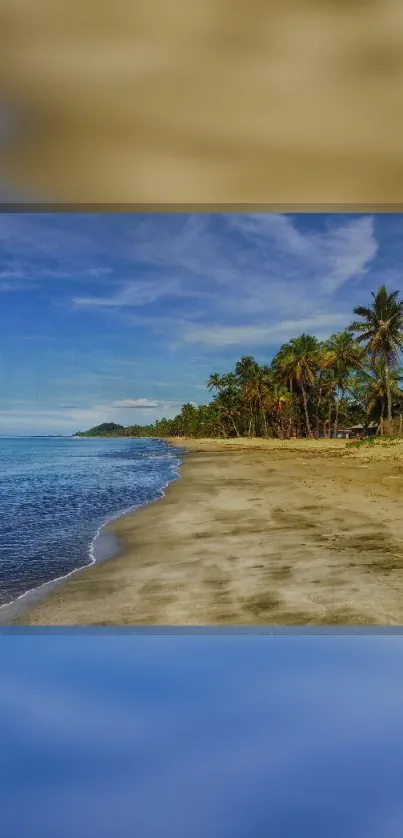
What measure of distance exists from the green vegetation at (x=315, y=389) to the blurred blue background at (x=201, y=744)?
7.56ft

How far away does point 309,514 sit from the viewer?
521 cm

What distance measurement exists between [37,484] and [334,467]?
→ 2440mm

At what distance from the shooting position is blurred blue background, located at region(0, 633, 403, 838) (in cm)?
137

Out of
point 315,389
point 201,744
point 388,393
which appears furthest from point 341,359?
point 201,744

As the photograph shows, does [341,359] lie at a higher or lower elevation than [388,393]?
higher

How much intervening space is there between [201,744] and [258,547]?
297 centimetres

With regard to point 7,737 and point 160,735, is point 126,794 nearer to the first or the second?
point 160,735

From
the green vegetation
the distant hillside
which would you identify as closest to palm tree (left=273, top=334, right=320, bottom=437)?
the green vegetation

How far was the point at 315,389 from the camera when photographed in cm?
492

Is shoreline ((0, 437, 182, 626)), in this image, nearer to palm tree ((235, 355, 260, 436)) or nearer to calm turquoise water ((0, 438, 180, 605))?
calm turquoise water ((0, 438, 180, 605))

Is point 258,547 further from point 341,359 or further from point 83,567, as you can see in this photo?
point 341,359

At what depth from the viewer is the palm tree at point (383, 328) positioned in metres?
4.51
